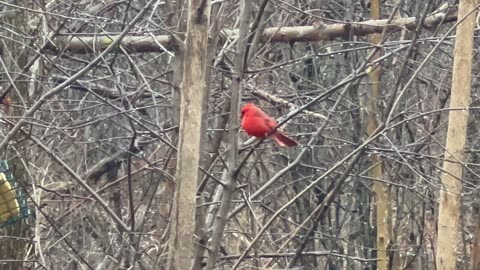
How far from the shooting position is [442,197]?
21.5 feet

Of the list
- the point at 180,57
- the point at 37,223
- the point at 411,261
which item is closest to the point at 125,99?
the point at 180,57

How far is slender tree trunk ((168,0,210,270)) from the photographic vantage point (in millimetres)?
4273

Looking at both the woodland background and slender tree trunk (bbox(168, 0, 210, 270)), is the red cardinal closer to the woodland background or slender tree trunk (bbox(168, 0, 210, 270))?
the woodland background

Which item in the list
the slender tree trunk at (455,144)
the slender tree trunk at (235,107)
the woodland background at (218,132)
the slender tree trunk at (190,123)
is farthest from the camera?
the slender tree trunk at (455,144)

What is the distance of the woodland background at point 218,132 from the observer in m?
4.94

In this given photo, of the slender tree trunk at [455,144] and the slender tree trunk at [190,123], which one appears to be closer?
the slender tree trunk at [190,123]

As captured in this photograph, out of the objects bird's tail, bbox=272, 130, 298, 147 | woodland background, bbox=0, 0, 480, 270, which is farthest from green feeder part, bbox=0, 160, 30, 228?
bird's tail, bbox=272, 130, 298, 147

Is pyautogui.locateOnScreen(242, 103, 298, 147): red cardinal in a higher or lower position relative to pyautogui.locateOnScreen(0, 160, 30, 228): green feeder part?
higher

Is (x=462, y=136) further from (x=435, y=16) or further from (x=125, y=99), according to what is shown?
(x=125, y=99)

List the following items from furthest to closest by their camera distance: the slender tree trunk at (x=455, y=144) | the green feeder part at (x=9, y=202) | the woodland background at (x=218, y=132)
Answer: the slender tree trunk at (x=455, y=144), the green feeder part at (x=9, y=202), the woodland background at (x=218, y=132)

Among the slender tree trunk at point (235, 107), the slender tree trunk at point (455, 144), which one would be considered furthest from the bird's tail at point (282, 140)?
the slender tree trunk at point (455, 144)

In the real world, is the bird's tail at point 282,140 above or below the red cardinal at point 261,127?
below

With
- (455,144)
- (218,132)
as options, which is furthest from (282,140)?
(455,144)

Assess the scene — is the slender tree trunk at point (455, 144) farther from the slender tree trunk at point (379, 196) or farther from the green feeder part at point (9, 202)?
the green feeder part at point (9, 202)
